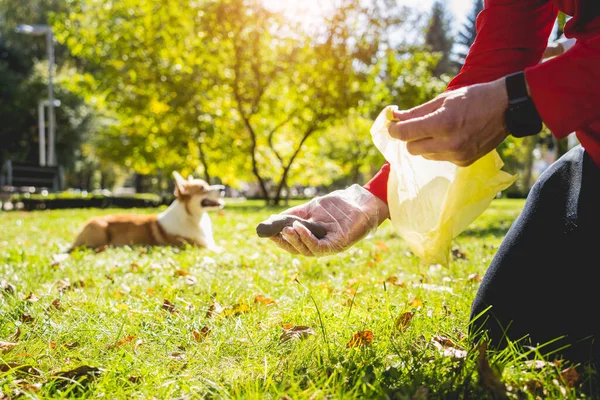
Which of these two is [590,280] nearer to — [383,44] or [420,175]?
[420,175]

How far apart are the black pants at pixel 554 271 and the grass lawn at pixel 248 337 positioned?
16cm

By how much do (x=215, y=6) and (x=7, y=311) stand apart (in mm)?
14914

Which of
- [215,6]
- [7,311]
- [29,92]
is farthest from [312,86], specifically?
[29,92]

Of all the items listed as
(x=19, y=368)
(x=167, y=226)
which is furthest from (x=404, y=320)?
(x=167, y=226)

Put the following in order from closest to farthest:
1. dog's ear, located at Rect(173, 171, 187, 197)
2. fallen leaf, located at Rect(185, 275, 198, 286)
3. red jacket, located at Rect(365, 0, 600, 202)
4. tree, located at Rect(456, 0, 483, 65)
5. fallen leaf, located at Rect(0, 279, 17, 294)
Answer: red jacket, located at Rect(365, 0, 600, 202), fallen leaf, located at Rect(0, 279, 17, 294), fallen leaf, located at Rect(185, 275, 198, 286), dog's ear, located at Rect(173, 171, 187, 197), tree, located at Rect(456, 0, 483, 65)

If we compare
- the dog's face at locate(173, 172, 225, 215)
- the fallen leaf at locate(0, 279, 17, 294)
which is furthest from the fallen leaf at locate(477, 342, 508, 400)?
the dog's face at locate(173, 172, 225, 215)

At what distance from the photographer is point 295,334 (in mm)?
2043

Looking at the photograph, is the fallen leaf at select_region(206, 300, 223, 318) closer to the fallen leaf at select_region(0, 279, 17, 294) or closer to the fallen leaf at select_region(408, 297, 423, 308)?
the fallen leaf at select_region(408, 297, 423, 308)

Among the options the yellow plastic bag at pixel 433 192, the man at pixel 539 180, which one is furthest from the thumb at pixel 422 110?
the yellow plastic bag at pixel 433 192

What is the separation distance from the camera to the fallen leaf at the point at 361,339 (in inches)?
75.8

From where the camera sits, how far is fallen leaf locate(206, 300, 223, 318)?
2.45 m

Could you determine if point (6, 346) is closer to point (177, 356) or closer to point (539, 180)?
point (177, 356)

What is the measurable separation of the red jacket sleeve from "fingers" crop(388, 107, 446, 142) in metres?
0.56

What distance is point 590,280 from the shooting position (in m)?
1.68
